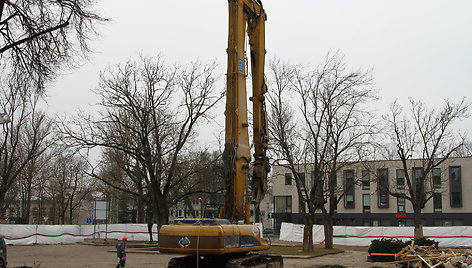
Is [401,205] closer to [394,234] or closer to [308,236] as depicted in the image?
[394,234]

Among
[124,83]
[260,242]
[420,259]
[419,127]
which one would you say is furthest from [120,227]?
[260,242]

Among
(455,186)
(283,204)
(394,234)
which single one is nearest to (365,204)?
(283,204)

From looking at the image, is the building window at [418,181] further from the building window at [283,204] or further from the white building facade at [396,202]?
the building window at [283,204]

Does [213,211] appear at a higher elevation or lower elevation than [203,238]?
higher

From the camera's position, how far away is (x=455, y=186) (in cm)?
6338

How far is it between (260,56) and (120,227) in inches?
1455

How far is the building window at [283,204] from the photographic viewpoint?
72500 mm

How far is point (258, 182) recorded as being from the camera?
1560 cm

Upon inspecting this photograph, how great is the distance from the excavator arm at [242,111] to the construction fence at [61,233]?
26.1 metres

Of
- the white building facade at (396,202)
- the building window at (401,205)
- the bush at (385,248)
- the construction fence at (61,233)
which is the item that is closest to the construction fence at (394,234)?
the white building facade at (396,202)

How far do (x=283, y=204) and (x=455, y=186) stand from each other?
2139 cm

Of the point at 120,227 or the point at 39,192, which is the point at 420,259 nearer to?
the point at 120,227

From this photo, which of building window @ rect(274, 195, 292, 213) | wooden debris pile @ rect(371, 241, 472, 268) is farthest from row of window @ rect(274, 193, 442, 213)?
wooden debris pile @ rect(371, 241, 472, 268)

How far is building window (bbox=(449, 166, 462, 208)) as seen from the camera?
6312 cm
